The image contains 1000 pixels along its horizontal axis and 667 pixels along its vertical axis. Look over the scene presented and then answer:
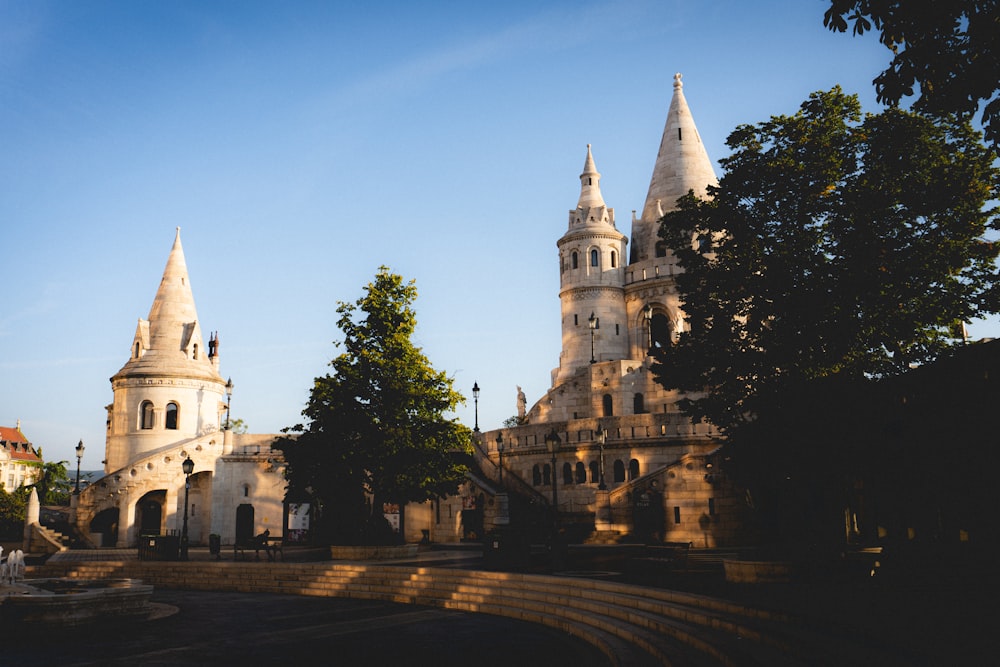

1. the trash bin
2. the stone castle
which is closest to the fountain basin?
the trash bin

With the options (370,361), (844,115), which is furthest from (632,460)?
(844,115)

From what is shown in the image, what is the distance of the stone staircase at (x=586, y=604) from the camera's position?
9.36m

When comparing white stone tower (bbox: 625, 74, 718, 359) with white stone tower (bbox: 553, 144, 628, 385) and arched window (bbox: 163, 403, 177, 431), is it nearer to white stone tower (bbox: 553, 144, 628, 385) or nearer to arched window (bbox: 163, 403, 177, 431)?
white stone tower (bbox: 553, 144, 628, 385)

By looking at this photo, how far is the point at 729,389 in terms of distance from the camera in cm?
1780

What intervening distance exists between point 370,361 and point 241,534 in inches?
773

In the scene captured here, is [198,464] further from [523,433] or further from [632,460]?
[632,460]

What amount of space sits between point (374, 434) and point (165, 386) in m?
23.4

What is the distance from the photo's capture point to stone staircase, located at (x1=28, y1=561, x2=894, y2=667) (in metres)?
9.36

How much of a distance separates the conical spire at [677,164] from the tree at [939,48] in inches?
1815

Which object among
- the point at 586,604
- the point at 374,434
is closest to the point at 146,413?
the point at 374,434

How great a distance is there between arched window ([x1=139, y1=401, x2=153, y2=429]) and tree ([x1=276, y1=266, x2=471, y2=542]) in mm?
20063

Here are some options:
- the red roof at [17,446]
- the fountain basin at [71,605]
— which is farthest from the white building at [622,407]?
the red roof at [17,446]

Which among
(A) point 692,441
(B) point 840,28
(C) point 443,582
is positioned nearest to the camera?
(B) point 840,28

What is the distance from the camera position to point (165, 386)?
45.8m
